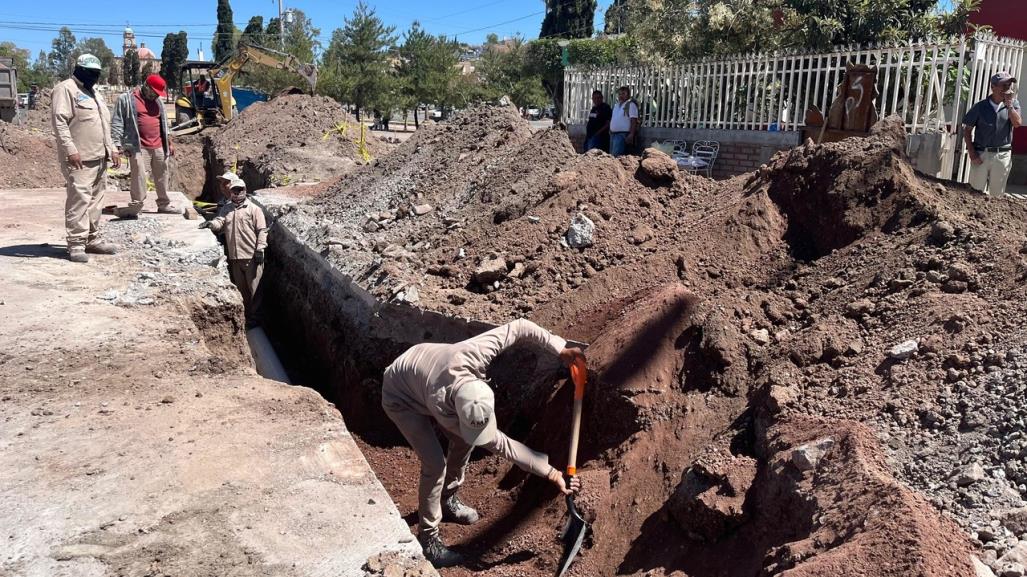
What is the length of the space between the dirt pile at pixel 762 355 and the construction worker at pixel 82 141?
243cm

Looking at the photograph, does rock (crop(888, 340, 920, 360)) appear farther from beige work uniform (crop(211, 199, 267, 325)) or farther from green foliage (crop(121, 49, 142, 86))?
green foliage (crop(121, 49, 142, 86))

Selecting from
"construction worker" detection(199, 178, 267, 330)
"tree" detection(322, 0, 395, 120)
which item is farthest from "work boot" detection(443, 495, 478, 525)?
"tree" detection(322, 0, 395, 120)

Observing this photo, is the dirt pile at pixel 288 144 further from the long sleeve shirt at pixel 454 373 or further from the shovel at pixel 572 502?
the shovel at pixel 572 502

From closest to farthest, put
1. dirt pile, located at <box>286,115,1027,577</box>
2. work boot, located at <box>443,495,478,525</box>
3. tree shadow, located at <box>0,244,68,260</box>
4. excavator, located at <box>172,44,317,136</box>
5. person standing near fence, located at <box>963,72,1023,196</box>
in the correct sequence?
dirt pile, located at <box>286,115,1027,577</box>, work boot, located at <box>443,495,478,525</box>, person standing near fence, located at <box>963,72,1023,196</box>, tree shadow, located at <box>0,244,68,260</box>, excavator, located at <box>172,44,317,136</box>

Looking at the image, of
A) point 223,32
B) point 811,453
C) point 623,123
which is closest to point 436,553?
point 811,453

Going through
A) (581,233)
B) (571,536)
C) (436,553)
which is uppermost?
(581,233)

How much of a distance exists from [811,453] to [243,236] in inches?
234

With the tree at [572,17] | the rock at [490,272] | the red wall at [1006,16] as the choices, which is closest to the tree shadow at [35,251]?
the rock at [490,272]

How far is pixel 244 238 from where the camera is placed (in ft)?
24.6

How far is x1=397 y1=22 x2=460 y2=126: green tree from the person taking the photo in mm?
28781

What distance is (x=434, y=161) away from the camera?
31.6ft

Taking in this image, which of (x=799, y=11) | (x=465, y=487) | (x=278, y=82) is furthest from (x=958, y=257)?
(x=278, y=82)

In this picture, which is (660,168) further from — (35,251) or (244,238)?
(35,251)

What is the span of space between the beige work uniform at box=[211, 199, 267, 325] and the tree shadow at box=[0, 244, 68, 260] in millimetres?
1451
